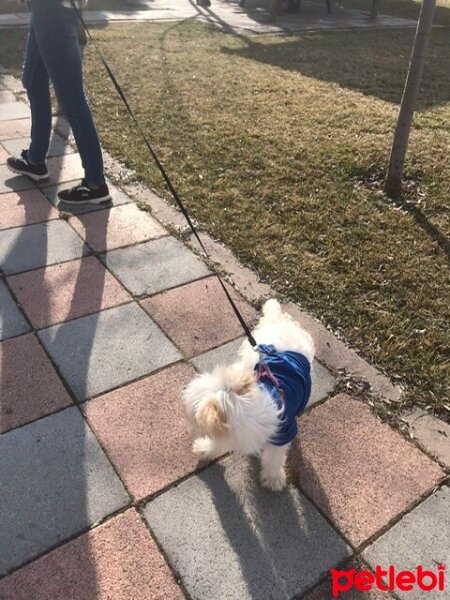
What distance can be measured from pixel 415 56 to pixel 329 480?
134 inches

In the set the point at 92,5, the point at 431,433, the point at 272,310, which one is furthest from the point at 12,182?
the point at 92,5

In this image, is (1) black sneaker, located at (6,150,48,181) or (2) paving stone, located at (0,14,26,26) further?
(2) paving stone, located at (0,14,26,26)

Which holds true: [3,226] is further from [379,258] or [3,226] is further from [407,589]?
[407,589]

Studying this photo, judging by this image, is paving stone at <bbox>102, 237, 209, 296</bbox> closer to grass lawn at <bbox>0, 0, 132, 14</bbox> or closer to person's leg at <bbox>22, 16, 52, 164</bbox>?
person's leg at <bbox>22, 16, 52, 164</bbox>

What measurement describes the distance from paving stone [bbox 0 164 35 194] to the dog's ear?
3393 mm

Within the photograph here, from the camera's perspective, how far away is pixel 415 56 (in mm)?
4039

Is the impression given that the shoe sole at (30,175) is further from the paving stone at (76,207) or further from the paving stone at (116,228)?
the paving stone at (116,228)

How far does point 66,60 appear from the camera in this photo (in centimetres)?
358

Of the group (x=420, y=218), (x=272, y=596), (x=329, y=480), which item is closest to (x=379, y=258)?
(x=420, y=218)

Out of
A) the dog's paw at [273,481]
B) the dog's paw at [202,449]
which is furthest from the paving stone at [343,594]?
the dog's paw at [202,449]

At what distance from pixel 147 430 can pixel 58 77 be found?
8.65 feet

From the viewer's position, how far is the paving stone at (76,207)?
414cm

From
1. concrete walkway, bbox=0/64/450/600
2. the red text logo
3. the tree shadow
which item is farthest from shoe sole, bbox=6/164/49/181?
the tree shadow

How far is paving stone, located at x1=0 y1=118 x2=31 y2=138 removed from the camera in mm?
5402
